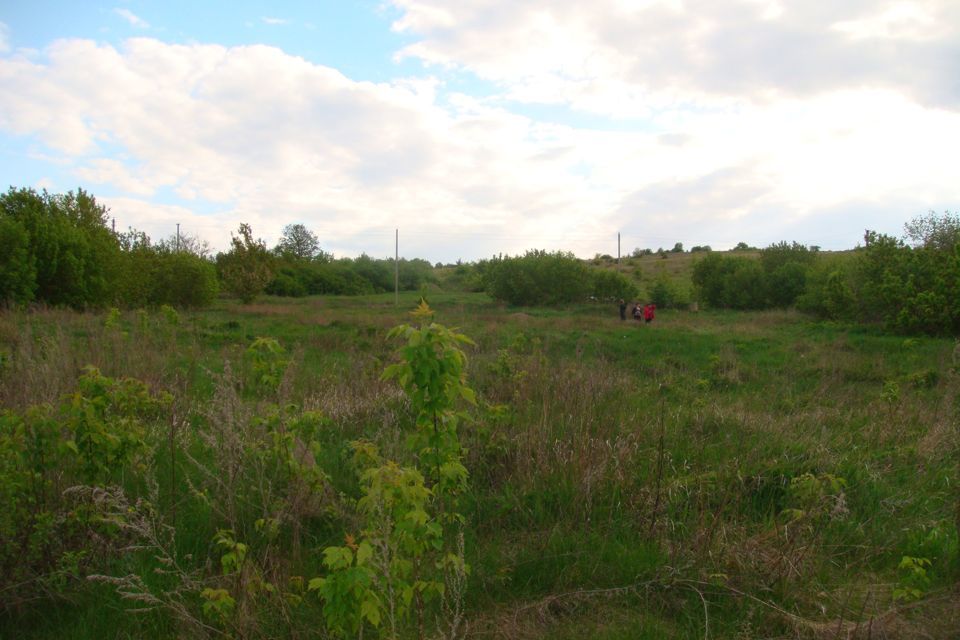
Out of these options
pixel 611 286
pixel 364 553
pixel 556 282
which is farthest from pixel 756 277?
pixel 364 553

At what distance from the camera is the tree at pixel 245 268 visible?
117ft

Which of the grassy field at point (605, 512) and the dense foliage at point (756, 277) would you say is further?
the dense foliage at point (756, 277)

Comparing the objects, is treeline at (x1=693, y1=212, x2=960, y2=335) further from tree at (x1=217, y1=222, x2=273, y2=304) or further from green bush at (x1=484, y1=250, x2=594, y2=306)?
tree at (x1=217, y1=222, x2=273, y2=304)

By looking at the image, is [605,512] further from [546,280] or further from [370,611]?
[546,280]

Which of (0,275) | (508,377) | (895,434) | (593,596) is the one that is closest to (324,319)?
(0,275)

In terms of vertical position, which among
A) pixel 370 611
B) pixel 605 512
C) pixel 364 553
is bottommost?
pixel 605 512

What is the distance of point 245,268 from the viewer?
36.3 metres

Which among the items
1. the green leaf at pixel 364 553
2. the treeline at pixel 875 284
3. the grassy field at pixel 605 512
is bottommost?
the grassy field at pixel 605 512

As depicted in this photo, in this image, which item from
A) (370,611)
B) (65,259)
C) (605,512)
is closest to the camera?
(370,611)

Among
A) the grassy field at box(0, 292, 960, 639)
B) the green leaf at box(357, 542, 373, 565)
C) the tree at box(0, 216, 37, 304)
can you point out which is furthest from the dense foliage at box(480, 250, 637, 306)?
the green leaf at box(357, 542, 373, 565)

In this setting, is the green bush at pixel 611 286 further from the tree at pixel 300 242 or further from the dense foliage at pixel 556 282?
the tree at pixel 300 242

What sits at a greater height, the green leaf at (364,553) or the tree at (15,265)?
the tree at (15,265)

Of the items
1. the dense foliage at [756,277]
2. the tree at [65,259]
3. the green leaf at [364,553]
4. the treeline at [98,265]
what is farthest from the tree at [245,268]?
the green leaf at [364,553]

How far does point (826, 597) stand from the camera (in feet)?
11.1
